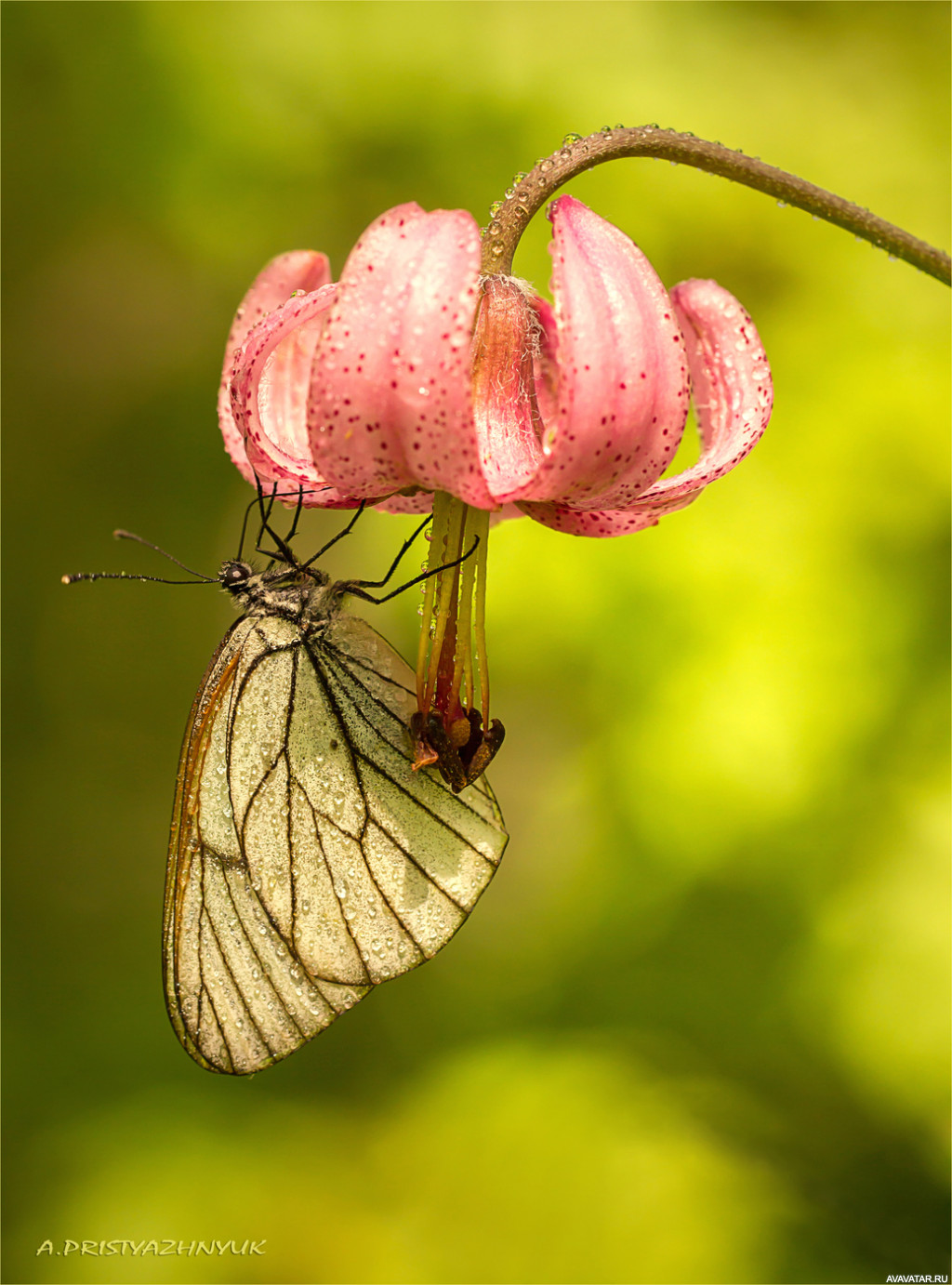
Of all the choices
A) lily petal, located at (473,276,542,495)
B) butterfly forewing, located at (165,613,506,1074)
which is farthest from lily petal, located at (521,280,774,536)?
butterfly forewing, located at (165,613,506,1074)

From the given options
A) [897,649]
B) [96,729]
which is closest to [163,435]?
[96,729]

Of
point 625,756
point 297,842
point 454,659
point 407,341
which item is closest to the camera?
point 407,341

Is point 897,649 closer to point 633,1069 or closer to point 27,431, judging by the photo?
point 633,1069

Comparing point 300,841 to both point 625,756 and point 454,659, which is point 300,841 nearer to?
point 454,659

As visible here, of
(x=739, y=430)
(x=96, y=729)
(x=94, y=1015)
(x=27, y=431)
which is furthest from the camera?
(x=96, y=729)

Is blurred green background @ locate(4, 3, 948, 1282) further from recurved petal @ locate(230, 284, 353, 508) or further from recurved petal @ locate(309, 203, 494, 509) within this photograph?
recurved petal @ locate(309, 203, 494, 509)

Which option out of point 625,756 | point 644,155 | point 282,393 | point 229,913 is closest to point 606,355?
point 644,155

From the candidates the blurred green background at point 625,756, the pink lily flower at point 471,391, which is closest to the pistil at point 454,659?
the pink lily flower at point 471,391
